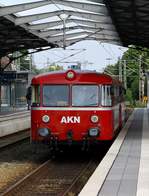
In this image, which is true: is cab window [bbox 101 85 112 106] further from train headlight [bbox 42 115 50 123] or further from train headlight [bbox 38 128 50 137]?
train headlight [bbox 38 128 50 137]

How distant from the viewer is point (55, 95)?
54.4ft

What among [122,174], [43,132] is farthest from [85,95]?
[122,174]

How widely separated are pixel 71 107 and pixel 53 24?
17.8 meters

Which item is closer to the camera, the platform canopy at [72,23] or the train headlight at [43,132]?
the train headlight at [43,132]

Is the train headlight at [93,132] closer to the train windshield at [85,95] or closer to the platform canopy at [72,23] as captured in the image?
the train windshield at [85,95]

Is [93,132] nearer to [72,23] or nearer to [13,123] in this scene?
[13,123]

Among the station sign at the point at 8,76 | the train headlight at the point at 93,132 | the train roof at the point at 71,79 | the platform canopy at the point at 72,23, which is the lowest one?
the train headlight at the point at 93,132

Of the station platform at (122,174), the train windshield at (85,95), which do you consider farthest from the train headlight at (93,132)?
the train windshield at (85,95)

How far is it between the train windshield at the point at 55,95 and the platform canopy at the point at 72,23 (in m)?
7.08

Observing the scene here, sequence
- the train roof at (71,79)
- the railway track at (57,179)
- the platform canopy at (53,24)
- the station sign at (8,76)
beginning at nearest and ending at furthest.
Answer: the railway track at (57,179) < the train roof at (71,79) < the platform canopy at (53,24) < the station sign at (8,76)

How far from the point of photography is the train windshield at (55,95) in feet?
54.0

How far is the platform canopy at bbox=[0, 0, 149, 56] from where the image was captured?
26.2 m

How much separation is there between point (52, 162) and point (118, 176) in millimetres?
6504

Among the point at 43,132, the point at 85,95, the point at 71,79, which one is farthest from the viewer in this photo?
the point at 71,79
